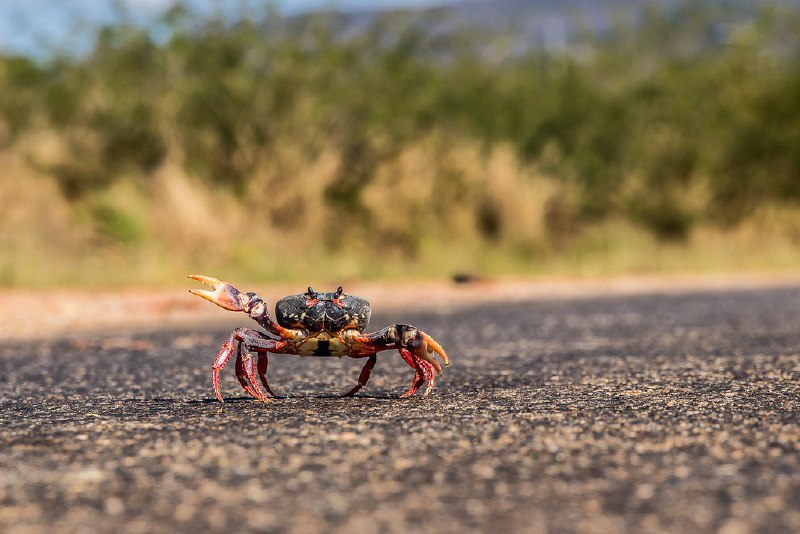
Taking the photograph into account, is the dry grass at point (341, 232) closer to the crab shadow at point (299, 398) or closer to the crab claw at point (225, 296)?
the crab shadow at point (299, 398)

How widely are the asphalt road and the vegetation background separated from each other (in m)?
7.08

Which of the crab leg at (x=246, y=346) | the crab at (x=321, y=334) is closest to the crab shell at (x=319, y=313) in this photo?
the crab at (x=321, y=334)

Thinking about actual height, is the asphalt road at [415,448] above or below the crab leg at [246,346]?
below

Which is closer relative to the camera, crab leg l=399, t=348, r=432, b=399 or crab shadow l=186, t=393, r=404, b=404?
crab leg l=399, t=348, r=432, b=399

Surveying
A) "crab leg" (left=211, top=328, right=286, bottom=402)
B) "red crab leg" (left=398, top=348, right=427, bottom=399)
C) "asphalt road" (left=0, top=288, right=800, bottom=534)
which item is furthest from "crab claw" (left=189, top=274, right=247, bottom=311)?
"red crab leg" (left=398, top=348, right=427, bottom=399)

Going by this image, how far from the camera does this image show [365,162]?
1620 cm

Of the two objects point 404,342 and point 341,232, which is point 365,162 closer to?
point 341,232

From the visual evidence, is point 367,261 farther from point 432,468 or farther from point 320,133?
point 432,468

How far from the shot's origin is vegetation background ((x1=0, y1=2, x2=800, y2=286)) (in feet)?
44.9

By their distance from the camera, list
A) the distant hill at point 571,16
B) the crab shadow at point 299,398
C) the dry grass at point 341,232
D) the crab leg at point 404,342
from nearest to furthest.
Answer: the crab leg at point 404,342, the crab shadow at point 299,398, the dry grass at point 341,232, the distant hill at point 571,16

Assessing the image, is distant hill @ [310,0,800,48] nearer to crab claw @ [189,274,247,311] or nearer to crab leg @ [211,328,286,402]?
crab claw @ [189,274,247,311]

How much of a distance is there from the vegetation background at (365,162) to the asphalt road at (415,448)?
7.08m

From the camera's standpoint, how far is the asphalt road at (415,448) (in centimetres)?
278

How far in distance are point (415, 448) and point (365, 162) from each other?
12852 mm
